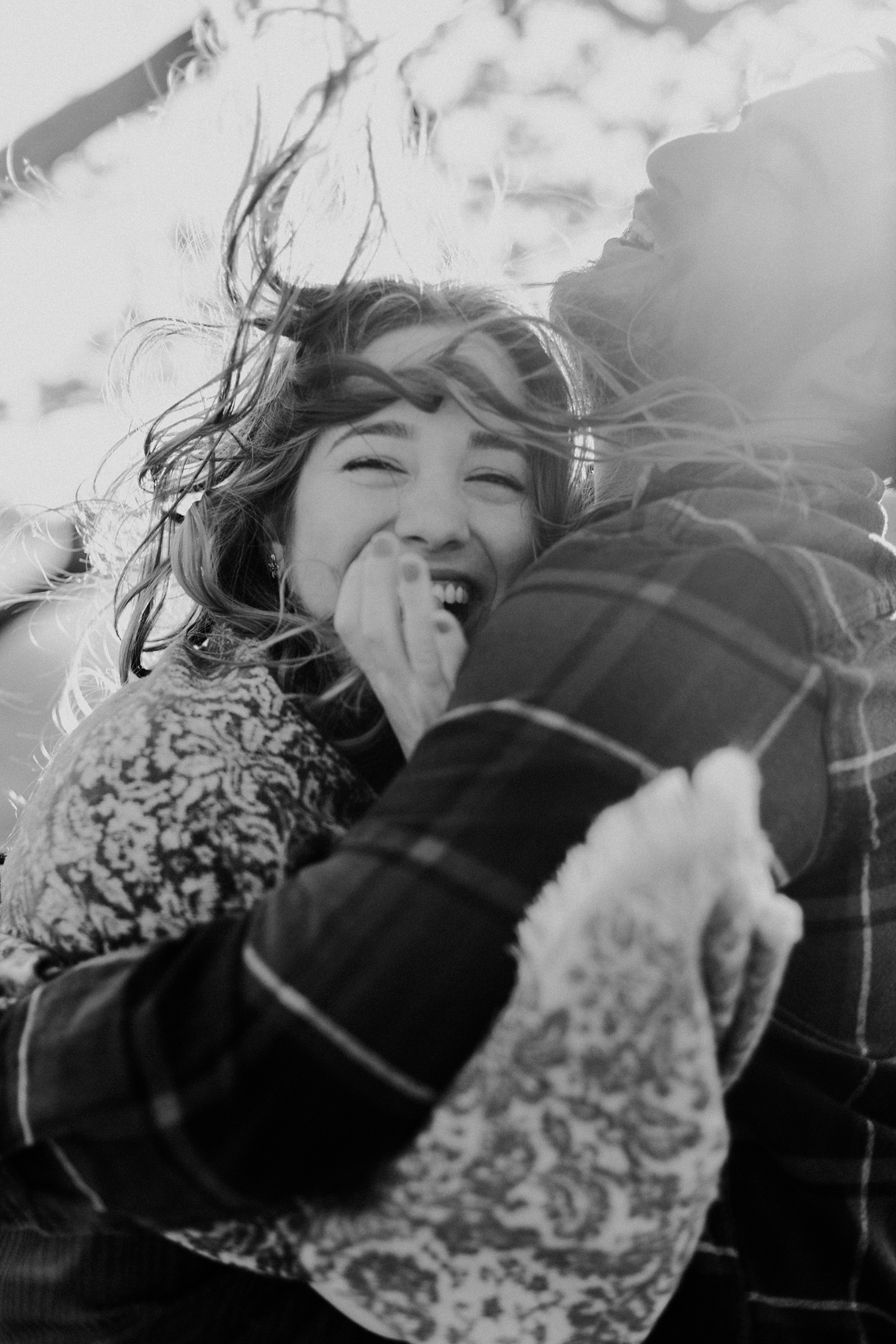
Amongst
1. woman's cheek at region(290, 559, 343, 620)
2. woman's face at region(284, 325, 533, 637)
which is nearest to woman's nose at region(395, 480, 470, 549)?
woman's face at region(284, 325, 533, 637)

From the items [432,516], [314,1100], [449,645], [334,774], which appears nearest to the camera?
[314,1100]

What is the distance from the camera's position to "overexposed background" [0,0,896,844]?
1.26 m

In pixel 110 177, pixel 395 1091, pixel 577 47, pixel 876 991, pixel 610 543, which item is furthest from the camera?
pixel 577 47

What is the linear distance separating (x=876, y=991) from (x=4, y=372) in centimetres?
435

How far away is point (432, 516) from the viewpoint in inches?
52.6

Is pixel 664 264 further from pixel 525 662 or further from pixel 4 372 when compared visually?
pixel 4 372

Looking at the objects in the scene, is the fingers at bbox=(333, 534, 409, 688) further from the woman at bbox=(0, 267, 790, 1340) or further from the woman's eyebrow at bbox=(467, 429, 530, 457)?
the woman's eyebrow at bbox=(467, 429, 530, 457)

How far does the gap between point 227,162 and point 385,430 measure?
1.32 ft

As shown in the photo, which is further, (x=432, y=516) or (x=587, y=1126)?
(x=432, y=516)

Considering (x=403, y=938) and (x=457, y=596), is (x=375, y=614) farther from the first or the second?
(x=403, y=938)

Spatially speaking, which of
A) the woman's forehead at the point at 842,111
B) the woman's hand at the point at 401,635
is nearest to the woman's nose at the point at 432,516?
the woman's hand at the point at 401,635

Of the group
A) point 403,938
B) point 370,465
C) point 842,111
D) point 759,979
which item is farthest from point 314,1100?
point 842,111

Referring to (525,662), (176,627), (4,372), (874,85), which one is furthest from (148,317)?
(4,372)

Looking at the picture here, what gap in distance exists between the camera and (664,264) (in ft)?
3.90
